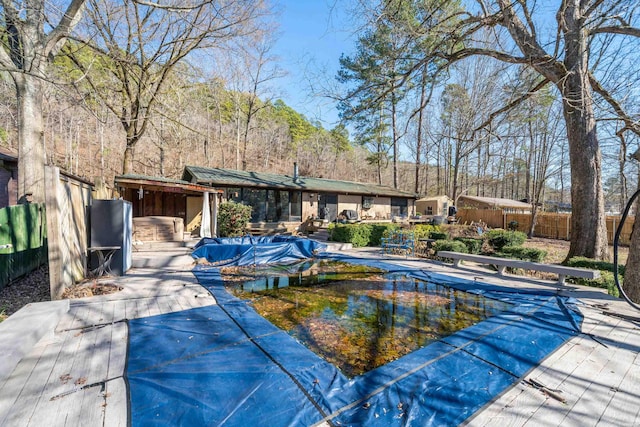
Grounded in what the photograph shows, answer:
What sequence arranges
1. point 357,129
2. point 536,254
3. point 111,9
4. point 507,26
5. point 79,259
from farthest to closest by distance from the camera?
point 357,129 → point 111,9 → point 536,254 → point 507,26 → point 79,259

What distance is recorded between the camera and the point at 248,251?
7977mm

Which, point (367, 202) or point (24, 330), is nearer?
point (24, 330)

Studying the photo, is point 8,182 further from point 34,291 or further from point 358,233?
point 358,233

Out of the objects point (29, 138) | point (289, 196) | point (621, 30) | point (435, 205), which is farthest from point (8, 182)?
point (435, 205)

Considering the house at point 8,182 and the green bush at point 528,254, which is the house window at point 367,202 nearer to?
the green bush at point 528,254

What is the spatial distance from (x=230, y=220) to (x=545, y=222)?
19803mm

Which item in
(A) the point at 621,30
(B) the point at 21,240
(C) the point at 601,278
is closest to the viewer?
(B) the point at 21,240

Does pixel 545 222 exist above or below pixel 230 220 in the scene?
below

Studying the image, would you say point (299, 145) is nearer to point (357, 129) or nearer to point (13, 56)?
point (357, 129)

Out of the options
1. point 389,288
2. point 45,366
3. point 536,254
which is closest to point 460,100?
point 536,254

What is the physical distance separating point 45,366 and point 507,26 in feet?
33.5

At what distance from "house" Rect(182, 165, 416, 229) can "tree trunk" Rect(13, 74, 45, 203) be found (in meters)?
4.80

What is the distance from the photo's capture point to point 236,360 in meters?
2.70

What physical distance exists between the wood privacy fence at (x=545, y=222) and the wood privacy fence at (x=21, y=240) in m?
22.1
